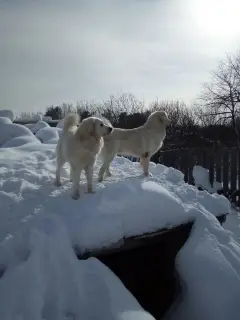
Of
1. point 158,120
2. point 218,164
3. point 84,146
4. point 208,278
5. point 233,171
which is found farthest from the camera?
point 218,164

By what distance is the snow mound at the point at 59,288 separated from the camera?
248 centimetres

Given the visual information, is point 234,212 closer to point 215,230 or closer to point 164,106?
point 215,230

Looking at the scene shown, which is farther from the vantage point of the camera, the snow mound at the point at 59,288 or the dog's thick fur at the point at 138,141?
the dog's thick fur at the point at 138,141

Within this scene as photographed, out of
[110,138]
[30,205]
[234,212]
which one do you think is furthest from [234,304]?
[234,212]

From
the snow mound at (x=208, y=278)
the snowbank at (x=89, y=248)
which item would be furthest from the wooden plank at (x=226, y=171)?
the snow mound at (x=208, y=278)

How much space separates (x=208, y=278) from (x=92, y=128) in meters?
2.36

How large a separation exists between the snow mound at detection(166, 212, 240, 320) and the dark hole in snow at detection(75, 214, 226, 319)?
20 cm

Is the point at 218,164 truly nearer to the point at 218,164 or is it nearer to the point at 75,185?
the point at 218,164

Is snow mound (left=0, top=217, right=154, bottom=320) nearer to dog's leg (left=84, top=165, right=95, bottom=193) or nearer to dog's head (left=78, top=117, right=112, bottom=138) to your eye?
dog's leg (left=84, top=165, right=95, bottom=193)

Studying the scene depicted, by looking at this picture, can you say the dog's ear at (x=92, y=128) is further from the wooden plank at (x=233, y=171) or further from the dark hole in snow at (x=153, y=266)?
the wooden plank at (x=233, y=171)

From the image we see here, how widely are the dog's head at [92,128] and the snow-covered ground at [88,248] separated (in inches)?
30.6

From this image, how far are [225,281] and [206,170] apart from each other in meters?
5.99

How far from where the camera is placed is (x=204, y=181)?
9078mm

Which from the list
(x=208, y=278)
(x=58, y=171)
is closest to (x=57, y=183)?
(x=58, y=171)
